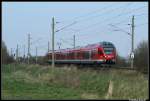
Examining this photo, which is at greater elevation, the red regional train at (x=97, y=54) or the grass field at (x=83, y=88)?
the red regional train at (x=97, y=54)

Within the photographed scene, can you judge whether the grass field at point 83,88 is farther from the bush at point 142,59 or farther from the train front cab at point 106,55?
the bush at point 142,59

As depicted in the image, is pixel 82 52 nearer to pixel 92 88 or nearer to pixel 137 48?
pixel 137 48

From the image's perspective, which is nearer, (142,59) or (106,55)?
(106,55)

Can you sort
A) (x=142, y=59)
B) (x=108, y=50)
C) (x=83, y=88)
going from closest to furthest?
(x=83, y=88)
(x=108, y=50)
(x=142, y=59)

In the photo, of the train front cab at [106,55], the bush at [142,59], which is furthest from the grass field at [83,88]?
the bush at [142,59]

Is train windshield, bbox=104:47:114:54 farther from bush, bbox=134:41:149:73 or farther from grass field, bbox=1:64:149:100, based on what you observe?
grass field, bbox=1:64:149:100

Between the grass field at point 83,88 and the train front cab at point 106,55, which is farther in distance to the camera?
the train front cab at point 106,55

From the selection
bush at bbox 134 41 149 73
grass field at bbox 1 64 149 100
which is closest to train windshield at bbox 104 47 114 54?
bush at bbox 134 41 149 73

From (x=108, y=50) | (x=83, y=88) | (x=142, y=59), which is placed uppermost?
(x=108, y=50)

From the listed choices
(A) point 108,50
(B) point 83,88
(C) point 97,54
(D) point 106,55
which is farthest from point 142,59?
(B) point 83,88

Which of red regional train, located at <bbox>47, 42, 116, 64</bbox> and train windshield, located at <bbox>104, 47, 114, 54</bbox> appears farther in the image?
train windshield, located at <bbox>104, 47, 114, 54</bbox>

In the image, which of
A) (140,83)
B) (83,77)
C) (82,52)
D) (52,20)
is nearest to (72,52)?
(82,52)

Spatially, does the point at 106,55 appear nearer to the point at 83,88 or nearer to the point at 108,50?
the point at 108,50

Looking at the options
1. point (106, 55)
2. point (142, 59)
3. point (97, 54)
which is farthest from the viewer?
point (142, 59)
